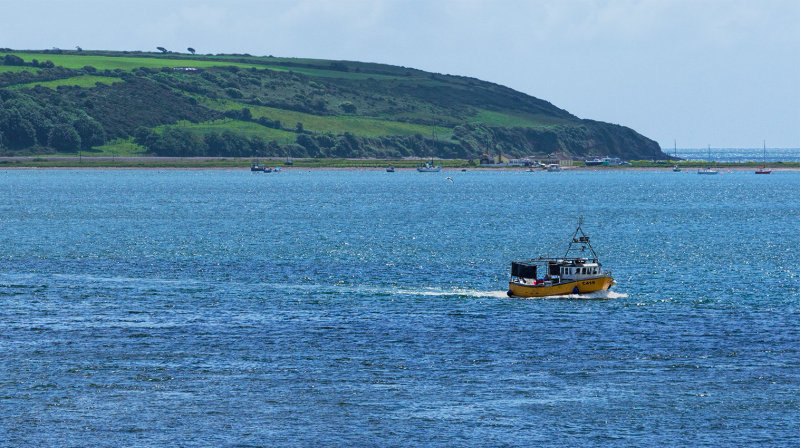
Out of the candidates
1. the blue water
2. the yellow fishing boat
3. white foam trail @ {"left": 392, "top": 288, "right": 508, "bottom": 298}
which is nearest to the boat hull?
the yellow fishing boat

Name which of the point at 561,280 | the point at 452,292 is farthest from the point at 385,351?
the point at 561,280

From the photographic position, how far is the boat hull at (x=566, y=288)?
294ft

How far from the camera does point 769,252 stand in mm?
129000

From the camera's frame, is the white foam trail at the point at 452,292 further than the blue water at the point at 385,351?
Yes

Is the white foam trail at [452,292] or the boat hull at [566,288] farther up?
the boat hull at [566,288]

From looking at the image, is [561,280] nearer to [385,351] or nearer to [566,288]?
[566,288]

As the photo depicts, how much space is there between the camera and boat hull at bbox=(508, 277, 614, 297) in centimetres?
8956

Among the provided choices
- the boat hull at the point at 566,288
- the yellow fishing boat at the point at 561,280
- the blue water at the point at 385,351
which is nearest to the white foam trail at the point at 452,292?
the blue water at the point at 385,351

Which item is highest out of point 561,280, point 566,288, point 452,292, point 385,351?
point 561,280

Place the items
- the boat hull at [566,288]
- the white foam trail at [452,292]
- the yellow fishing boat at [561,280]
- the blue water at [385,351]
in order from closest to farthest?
1. the blue water at [385,351]
2. the boat hull at [566,288]
3. the yellow fishing boat at [561,280]
4. the white foam trail at [452,292]

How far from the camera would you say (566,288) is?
8975 cm

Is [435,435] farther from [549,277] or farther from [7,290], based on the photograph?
[7,290]

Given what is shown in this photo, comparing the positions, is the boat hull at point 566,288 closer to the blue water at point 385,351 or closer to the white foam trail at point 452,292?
the blue water at point 385,351

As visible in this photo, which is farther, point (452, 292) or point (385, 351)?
point (452, 292)
